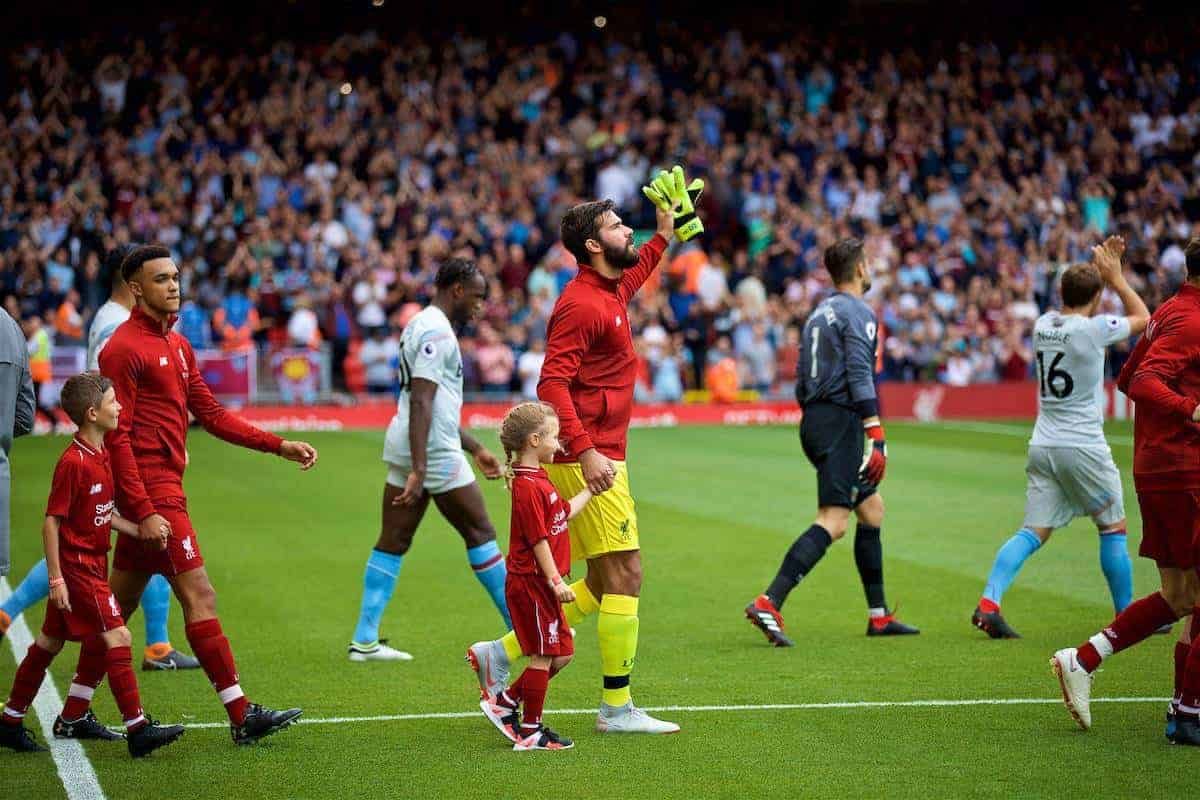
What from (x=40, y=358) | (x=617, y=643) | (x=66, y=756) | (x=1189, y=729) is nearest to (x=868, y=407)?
(x=617, y=643)

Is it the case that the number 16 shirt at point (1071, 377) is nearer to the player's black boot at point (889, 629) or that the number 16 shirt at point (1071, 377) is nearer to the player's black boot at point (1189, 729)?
the player's black boot at point (889, 629)

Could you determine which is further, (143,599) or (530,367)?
(530,367)

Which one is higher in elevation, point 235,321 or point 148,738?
point 235,321

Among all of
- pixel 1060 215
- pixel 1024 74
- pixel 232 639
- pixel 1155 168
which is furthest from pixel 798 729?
pixel 1024 74

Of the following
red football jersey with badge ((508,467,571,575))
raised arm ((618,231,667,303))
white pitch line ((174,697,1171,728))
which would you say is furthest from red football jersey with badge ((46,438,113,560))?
raised arm ((618,231,667,303))

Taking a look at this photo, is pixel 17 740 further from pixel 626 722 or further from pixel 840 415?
pixel 840 415

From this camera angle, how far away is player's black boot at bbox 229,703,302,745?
682cm

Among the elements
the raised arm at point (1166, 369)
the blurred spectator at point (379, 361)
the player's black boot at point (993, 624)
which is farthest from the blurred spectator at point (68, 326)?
the raised arm at point (1166, 369)

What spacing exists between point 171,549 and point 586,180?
2449 centimetres

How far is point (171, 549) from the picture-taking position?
22.5 feet

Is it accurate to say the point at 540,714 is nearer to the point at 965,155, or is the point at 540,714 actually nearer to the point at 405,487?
the point at 405,487

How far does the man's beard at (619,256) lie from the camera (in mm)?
7164

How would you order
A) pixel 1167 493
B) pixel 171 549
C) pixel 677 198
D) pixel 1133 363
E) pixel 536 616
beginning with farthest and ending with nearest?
pixel 677 198, pixel 1133 363, pixel 1167 493, pixel 171 549, pixel 536 616

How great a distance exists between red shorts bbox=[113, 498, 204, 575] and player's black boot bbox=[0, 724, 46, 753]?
846 mm
